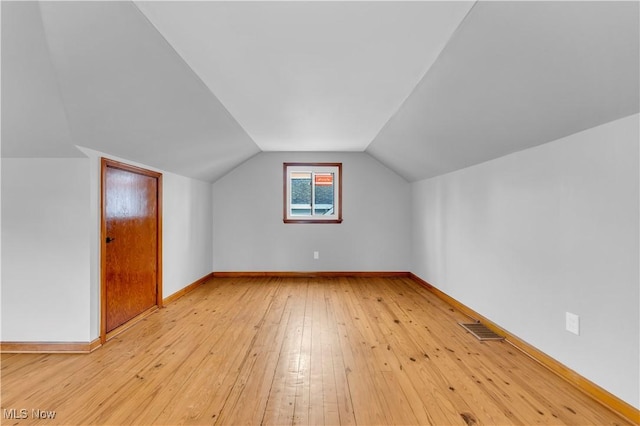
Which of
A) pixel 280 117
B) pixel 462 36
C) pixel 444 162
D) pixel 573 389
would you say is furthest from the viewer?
pixel 444 162

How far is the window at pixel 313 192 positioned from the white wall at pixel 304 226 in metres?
0.11

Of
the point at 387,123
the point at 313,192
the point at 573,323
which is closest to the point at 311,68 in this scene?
the point at 387,123

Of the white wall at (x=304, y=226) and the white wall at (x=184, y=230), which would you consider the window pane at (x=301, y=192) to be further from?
the white wall at (x=184, y=230)

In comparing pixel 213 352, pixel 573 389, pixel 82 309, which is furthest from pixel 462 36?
pixel 82 309

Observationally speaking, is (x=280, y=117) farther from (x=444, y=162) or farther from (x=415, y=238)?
(x=415, y=238)

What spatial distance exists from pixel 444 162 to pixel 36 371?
13.6 ft

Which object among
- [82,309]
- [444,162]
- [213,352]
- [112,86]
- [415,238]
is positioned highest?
[112,86]

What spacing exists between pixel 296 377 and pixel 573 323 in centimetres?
186

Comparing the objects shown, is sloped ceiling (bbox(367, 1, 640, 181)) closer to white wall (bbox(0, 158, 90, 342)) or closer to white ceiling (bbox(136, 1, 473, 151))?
white ceiling (bbox(136, 1, 473, 151))

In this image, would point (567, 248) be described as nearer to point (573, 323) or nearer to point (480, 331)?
point (573, 323)

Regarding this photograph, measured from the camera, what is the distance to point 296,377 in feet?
6.69

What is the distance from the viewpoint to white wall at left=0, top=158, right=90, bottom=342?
2363 mm

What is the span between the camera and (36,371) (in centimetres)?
211

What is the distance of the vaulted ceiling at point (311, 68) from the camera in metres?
1.46
